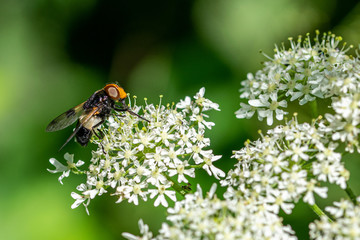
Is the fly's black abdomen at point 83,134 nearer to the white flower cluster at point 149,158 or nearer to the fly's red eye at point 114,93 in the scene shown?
the white flower cluster at point 149,158

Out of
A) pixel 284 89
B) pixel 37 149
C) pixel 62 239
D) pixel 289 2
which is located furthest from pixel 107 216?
pixel 289 2

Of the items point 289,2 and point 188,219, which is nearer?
point 188,219

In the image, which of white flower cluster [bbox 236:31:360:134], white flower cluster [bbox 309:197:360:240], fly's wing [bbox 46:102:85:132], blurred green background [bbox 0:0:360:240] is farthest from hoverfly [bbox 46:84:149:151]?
white flower cluster [bbox 309:197:360:240]

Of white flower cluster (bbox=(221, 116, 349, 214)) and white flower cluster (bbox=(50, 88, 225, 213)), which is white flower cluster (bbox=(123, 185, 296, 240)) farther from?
white flower cluster (bbox=(50, 88, 225, 213))

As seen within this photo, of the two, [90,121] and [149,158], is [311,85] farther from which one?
[90,121]

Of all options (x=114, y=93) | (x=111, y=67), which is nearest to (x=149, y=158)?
(x=114, y=93)

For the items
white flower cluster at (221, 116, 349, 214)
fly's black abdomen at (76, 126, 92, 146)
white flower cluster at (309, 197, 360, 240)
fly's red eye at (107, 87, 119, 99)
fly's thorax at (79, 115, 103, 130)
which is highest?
fly's red eye at (107, 87, 119, 99)

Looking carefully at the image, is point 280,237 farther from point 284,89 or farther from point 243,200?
point 284,89
